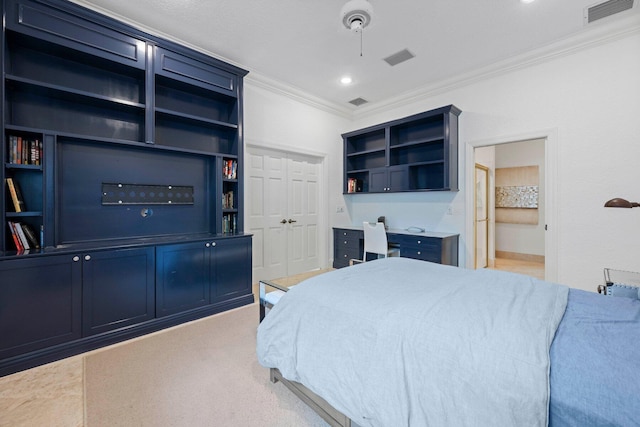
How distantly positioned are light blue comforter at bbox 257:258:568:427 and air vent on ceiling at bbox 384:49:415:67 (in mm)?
2707

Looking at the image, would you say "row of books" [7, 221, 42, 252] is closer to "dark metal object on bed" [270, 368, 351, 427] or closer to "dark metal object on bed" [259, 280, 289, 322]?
"dark metal object on bed" [259, 280, 289, 322]

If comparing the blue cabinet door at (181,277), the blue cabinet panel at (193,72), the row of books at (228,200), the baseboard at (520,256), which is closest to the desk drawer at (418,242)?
the row of books at (228,200)

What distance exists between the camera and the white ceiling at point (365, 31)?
2.51 metres

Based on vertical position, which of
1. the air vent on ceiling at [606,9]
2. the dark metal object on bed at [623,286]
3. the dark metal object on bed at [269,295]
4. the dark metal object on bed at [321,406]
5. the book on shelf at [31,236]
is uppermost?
the air vent on ceiling at [606,9]

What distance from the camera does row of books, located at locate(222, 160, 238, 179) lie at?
337 centimetres

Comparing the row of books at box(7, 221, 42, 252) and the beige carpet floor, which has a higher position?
the row of books at box(7, 221, 42, 252)

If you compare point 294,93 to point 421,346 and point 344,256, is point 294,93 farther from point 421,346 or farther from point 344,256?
point 421,346

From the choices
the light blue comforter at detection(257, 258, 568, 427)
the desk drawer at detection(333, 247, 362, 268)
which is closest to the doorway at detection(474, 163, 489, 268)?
the desk drawer at detection(333, 247, 362, 268)

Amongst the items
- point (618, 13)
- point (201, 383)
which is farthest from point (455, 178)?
point (201, 383)

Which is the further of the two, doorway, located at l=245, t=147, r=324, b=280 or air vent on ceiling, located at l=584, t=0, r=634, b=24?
doorway, located at l=245, t=147, r=324, b=280

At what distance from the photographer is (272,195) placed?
13.9 ft

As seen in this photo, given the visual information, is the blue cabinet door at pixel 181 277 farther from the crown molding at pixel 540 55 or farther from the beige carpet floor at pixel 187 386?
the crown molding at pixel 540 55

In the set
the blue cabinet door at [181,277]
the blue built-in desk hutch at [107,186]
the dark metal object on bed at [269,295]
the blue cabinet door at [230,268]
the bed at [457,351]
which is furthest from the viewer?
the blue cabinet door at [230,268]

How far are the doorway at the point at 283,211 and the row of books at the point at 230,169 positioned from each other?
50cm
